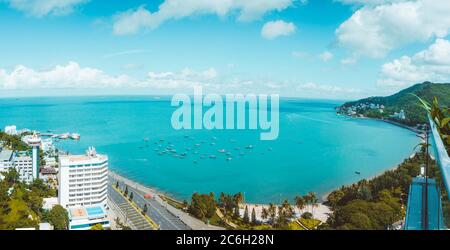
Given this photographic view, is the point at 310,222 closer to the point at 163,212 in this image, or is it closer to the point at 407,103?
the point at 163,212

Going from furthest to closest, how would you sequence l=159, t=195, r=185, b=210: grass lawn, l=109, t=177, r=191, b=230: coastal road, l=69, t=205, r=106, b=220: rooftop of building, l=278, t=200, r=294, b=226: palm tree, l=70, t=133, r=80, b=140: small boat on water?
l=70, t=133, r=80, b=140: small boat on water → l=159, t=195, r=185, b=210: grass lawn → l=278, t=200, r=294, b=226: palm tree → l=109, t=177, r=191, b=230: coastal road → l=69, t=205, r=106, b=220: rooftop of building

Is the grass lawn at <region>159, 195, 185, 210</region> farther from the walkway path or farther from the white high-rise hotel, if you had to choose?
the white high-rise hotel

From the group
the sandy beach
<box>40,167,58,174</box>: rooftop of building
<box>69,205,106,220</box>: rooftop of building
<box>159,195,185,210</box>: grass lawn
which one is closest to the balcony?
<box>69,205,106,220</box>: rooftop of building

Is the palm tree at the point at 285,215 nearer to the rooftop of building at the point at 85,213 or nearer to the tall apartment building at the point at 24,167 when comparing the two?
the rooftop of building at the point at 85,213

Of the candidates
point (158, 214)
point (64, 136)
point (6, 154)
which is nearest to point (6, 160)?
point (6, 154)
